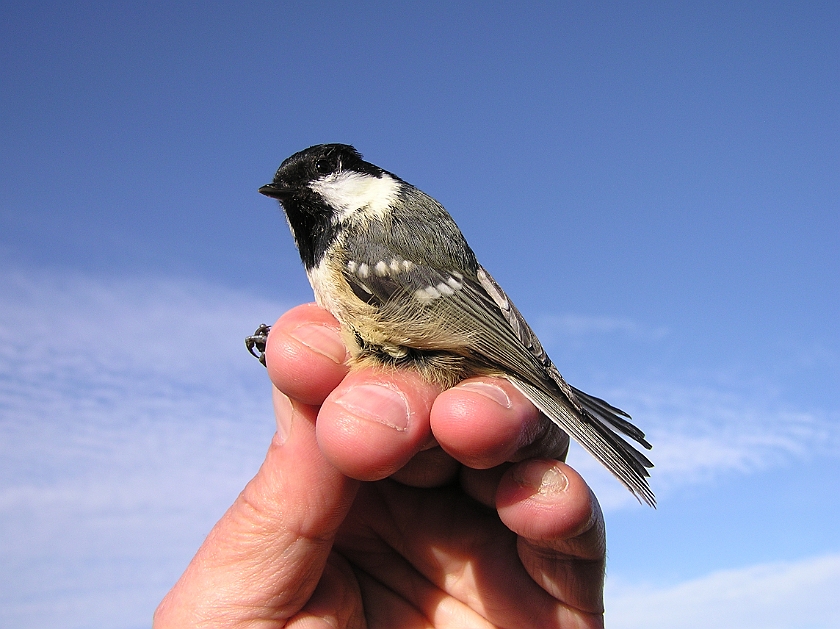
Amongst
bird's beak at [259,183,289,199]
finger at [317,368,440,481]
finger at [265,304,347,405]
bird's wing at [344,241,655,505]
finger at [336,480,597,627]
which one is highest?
bird's beak at [259,183,289,199]

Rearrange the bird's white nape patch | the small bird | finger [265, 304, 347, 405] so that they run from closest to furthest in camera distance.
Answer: finger [265, 304, 347, 405], the small bird, the bird's white nape patch

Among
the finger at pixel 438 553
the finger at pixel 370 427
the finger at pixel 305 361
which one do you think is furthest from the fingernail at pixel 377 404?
the finger at pixel 438 553

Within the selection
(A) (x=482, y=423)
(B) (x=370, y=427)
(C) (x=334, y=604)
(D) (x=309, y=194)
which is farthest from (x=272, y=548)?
(D) (x=309, y=194)

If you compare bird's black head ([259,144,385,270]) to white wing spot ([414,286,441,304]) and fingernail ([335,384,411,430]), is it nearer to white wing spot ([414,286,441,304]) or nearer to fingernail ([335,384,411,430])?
white wing spot ([414,286,441,304])

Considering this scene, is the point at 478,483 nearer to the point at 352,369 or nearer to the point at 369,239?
the point at 352,369

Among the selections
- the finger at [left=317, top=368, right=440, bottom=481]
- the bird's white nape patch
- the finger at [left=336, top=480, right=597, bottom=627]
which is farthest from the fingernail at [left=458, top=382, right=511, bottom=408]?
the bird's white nape patch

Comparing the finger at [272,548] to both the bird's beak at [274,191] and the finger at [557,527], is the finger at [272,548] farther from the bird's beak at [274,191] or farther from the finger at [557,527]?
the bird's beak at [274,191]

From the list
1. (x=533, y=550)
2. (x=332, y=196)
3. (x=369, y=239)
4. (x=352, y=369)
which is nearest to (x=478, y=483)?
(x=533, y=550)
